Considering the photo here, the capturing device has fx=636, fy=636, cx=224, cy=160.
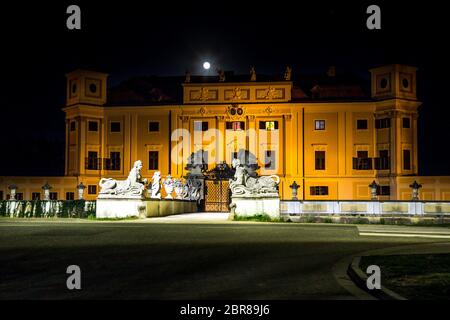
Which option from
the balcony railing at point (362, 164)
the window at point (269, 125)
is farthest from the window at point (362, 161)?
the window at point (269, 125)

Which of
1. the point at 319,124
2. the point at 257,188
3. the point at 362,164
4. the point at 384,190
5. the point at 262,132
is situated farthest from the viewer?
the point at 262,132

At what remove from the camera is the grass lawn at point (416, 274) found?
24.8 feet

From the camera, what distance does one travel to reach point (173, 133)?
56844 millimetres

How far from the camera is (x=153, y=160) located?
188 ft

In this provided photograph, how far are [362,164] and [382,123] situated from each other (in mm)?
3854

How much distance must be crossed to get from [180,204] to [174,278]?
93.2 feet

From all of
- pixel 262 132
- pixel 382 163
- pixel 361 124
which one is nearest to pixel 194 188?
pixel 262 132

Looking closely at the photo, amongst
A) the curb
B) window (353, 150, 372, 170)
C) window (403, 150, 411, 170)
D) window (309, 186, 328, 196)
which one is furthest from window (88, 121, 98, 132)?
the curb

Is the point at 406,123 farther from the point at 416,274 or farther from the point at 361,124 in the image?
the point at 416,274

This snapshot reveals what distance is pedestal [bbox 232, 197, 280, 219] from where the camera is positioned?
2891 cm

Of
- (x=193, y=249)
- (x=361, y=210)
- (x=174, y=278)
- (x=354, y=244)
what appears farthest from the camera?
(x=361, y=210)

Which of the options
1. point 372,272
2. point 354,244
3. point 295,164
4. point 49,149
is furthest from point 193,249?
point 49,149

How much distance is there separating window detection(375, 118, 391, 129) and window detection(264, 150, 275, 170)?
919 cm
